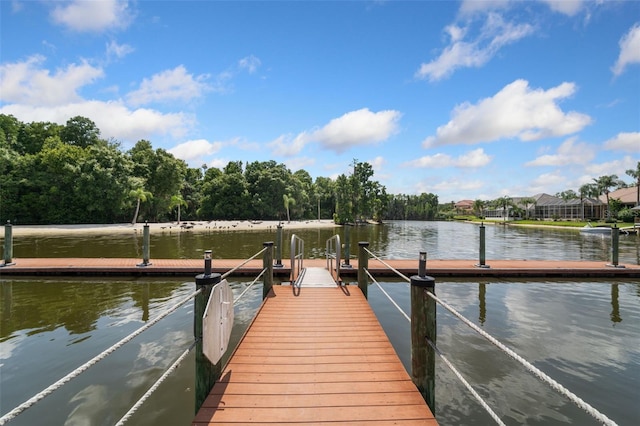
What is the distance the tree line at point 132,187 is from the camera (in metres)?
43.2

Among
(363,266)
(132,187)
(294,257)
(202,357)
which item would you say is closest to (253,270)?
(294,257)

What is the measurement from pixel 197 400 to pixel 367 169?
63704 millimetres

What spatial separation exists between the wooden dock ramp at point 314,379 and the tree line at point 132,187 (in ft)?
151

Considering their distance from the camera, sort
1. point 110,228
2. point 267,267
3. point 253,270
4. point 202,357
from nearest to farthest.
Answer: point 202,357 < point 267,267 < point 253,270 < point 110,228

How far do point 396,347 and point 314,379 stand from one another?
290 centimetres

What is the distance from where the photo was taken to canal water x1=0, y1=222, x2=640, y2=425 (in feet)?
14.0

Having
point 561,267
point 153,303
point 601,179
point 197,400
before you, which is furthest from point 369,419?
point 601,179

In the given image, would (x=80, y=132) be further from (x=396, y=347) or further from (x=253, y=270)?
(x=396, y=347)

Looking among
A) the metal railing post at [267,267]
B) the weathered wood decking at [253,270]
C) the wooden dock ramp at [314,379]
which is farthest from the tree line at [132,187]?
the wooden dock ramp at [314,379]

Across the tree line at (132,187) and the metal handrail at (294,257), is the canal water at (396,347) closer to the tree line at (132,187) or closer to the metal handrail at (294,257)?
the metal handrail at (294,257)

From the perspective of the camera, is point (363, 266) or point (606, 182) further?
point (606, 182)

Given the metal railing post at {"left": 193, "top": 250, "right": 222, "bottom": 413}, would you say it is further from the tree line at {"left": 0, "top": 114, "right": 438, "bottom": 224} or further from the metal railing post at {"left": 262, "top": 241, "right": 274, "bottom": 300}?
the tree line at {"left": 0, "top": 114, "right": 438, "bottom": 224}

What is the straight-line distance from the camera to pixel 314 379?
375 centimetres

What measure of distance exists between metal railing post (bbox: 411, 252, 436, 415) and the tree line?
47892 mm
